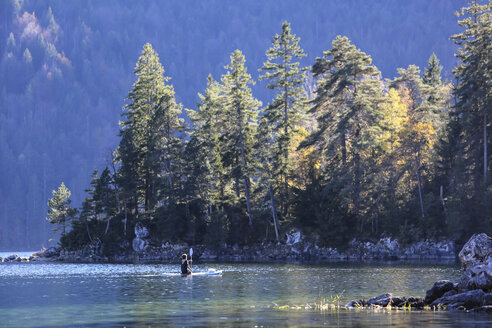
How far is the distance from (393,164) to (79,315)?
158 ft

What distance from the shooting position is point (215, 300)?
2755cm

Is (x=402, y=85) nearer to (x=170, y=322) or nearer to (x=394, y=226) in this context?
(x=394, y=226)

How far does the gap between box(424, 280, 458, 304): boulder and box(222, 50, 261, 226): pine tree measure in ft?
163

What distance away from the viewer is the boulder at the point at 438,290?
24.2 m

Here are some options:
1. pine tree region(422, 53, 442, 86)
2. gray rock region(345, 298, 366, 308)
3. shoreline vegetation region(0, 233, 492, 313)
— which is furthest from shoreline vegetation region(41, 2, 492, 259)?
gray rock region(345, 298, 366, 308)

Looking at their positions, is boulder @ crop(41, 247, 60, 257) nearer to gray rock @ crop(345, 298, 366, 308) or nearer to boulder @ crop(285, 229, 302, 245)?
boulder @ crop(285, 229, 302, 245)

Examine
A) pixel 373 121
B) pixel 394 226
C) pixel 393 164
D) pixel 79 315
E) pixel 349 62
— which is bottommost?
pixel 79 315

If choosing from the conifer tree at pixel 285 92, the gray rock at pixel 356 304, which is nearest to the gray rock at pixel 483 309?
the gray rock at pixel 356 304

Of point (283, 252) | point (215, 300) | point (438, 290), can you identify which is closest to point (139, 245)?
point (283, 252)

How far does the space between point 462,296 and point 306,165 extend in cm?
4852

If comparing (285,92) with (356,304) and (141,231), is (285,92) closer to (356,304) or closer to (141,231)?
(141,231)

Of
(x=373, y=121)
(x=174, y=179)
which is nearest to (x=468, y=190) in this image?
(x=373, y=121)

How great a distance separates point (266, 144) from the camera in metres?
72.9

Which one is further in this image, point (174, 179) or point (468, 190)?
point (174, 179)
